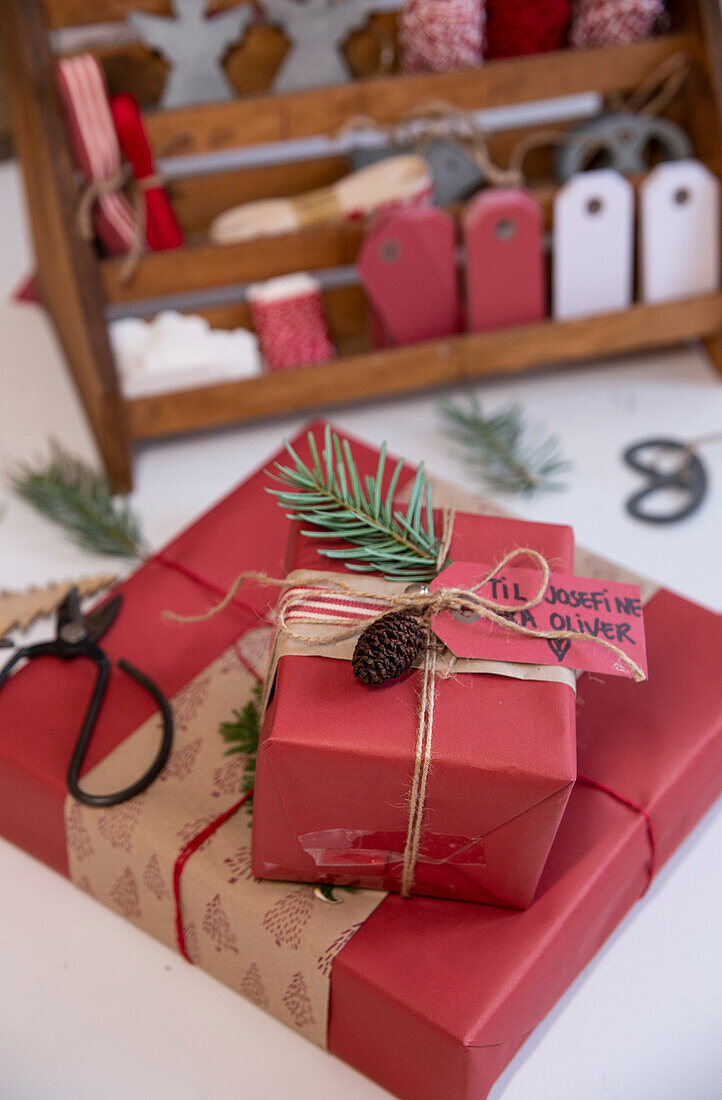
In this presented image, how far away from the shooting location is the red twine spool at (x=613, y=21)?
1.11 m

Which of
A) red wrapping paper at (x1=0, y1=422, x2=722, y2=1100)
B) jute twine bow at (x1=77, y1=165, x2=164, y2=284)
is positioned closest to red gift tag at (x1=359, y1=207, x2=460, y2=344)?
jute twine bow at (x1=77, y1=165, x2=164, y2=284)

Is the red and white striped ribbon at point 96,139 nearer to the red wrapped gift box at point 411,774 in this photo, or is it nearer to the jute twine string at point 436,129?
the jute twine string at point 436,129

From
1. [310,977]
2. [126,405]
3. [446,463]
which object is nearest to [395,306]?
[446,463]

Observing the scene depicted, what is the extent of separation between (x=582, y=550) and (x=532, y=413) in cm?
38

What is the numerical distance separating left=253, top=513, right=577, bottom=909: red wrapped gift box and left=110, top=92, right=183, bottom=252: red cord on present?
2.24ft

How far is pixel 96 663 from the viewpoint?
2.42 ft

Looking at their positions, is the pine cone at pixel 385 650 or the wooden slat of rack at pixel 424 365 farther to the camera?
the wooden slat of rack at pixel 424 365

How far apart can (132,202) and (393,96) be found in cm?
29

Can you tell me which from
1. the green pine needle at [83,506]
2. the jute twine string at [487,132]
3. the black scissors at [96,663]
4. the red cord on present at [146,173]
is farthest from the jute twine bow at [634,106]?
the black scissors at [96,663]

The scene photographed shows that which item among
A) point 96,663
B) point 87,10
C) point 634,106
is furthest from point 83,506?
point 634,106

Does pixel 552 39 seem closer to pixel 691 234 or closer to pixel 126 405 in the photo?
pixel 691 234

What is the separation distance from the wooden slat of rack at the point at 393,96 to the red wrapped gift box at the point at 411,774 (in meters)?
0.72

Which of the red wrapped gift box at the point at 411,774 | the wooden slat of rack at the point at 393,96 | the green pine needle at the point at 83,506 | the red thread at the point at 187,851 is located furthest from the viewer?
the wooden slat of rack at the point at 393,96

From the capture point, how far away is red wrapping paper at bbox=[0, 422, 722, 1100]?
56cm
